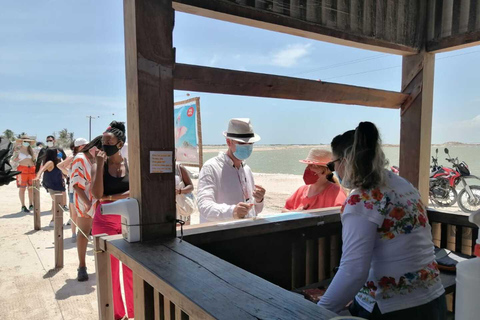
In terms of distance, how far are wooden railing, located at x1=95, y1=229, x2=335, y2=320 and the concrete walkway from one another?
7.30ft

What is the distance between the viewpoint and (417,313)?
4.39ft

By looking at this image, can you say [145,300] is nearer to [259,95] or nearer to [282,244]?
[282,244]

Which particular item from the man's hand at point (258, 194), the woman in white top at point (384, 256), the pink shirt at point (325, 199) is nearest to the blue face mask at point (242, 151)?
the man's hand at point (258, 194)

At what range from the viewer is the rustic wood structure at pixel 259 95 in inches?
43.9

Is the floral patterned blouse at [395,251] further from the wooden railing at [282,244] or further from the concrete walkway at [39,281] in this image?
the concrete walkway at [39,281]

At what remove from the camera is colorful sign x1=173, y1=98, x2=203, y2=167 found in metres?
4.86

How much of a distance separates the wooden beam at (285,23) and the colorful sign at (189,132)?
264cm

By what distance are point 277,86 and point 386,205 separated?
100 centimetres

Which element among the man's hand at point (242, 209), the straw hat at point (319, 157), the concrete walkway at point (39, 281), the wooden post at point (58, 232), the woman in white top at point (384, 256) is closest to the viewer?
the woman in white top at point (384, 256)

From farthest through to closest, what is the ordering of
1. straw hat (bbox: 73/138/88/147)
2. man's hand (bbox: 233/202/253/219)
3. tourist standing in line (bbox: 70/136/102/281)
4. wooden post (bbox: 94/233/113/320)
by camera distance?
1. straw hat (bbox: 73/138/88/147)
2. tourist standing in line (bbox: 70/136/102/281)
3. man's hand (bbox: 233/202/253/219)
4. wooden post (bbox: 94/233/113/320)

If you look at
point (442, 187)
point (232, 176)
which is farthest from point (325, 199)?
point (442, 187)

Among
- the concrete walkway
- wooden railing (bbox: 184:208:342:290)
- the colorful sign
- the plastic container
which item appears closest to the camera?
the plastic container

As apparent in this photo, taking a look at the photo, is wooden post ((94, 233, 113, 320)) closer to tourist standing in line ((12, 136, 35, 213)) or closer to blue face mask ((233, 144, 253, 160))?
blue face mask ((233, 144, 253, 160))

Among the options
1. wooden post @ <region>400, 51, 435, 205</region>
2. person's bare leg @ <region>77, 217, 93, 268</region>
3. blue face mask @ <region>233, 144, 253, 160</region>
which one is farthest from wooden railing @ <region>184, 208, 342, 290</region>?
person's bare leg @ <region>77, 217, 93, 268</region>
